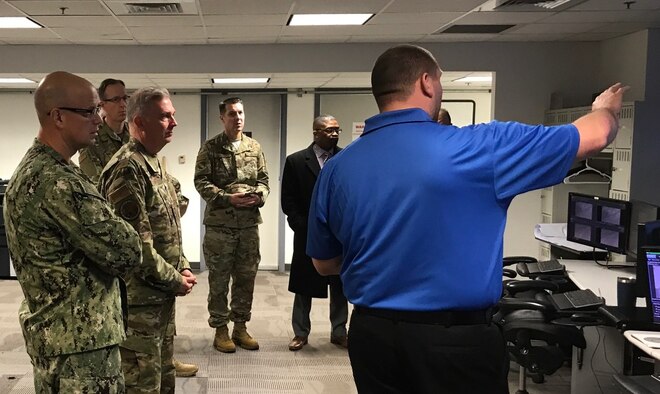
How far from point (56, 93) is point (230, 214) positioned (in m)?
2.21

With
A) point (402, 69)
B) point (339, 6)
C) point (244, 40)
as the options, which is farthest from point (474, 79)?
point (402, 69)

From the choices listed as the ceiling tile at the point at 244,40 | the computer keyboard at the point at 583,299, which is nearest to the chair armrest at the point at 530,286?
the computer keyboard at the point at 583,299

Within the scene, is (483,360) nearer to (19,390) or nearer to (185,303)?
(19,390)

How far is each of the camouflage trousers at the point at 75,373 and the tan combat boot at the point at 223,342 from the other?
2.24 metres

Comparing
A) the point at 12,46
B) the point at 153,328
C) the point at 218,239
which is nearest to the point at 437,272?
the point at 153,328

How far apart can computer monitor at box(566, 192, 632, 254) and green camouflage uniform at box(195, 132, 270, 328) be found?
2.02 metres

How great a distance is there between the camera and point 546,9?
13.2 feet

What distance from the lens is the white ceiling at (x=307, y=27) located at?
385 cm

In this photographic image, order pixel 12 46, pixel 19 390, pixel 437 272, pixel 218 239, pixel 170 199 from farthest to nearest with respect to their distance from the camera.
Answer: pixel 12 46
pixel 218 239
pixel 19 390
pixel 170 199
pixel 437 272

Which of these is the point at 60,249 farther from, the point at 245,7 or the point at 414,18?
the point at 414,18

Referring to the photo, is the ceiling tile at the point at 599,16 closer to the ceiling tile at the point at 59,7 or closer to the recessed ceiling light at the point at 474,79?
the recessed ceiling light at the point at 474,79

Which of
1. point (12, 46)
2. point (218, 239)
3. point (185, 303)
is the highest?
point (12, 46)

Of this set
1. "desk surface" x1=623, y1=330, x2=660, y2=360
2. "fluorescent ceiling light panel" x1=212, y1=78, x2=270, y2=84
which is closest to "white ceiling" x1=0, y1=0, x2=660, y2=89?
"fluorescent ceiling light panel" x1=212, y1=78, x2=270, y2=84

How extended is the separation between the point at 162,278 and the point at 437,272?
1194 millimetres
